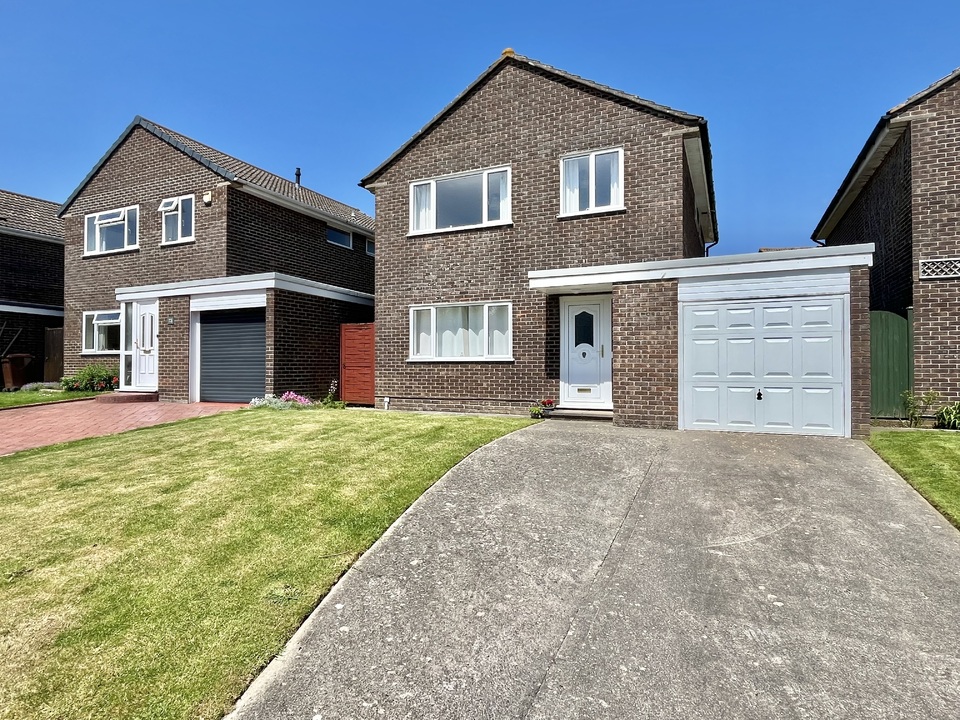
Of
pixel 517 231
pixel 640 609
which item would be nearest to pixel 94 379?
pixel 517 231

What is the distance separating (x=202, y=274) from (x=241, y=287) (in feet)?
10.5

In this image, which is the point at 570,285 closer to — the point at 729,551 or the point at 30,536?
the point at 729,551

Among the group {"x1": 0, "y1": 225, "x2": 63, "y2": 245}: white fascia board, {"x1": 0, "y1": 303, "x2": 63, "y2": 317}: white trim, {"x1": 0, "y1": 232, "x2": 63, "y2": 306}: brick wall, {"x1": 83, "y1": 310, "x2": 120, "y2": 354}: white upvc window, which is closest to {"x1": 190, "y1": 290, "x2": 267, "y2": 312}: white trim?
{"x1": 83, "y1": 310, "x2": 120, "y2": 354}: white upvc window

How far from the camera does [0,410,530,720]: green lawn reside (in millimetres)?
2846

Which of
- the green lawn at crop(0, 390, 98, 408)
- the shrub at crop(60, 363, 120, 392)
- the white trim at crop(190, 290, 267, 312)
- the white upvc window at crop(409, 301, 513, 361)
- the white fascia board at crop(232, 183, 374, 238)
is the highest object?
the white fascia board at crop(232, 183, 374, 238)

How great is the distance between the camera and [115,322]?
17.8m

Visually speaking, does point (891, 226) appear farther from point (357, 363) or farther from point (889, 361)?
point (357, 363)

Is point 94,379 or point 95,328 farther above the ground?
point 95,328

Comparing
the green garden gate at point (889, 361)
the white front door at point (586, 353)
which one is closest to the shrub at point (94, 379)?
the white front door at point (586, 353)

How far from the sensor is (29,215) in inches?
887

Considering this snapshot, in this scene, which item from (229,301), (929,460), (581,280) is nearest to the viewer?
(929,460)

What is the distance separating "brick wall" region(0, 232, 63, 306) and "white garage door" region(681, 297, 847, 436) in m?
24.4

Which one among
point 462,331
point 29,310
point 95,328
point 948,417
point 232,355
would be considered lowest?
point 948,417

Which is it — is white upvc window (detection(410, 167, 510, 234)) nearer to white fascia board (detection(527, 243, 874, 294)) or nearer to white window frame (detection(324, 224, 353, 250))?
white fascia board (detection(527, 243, 874, 294))
